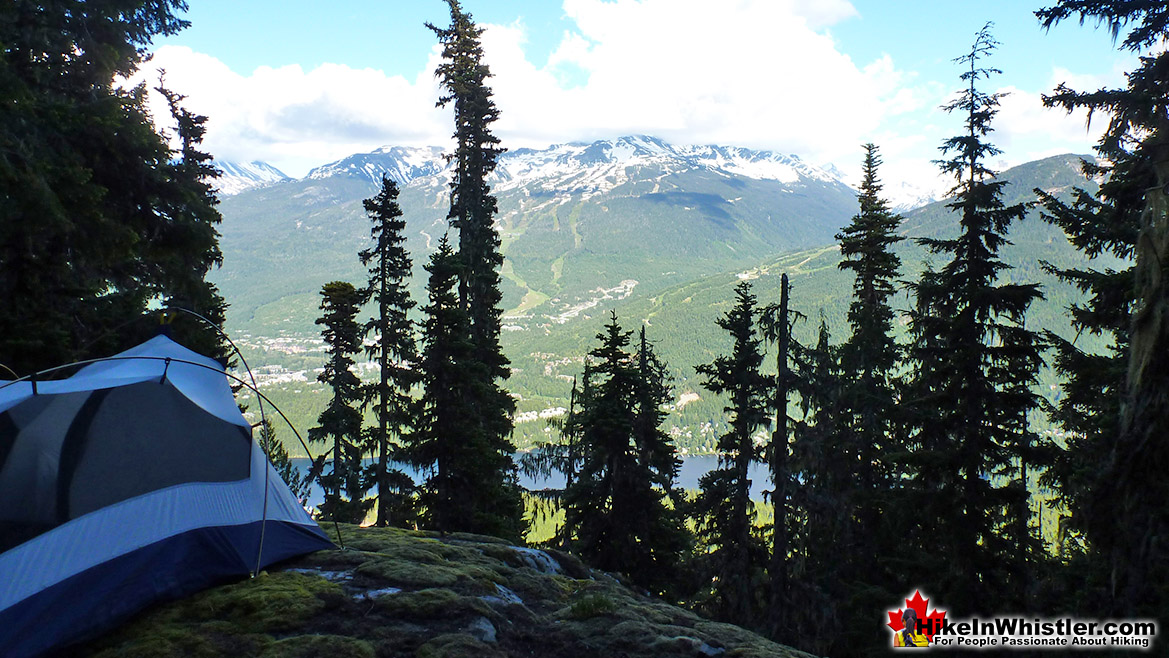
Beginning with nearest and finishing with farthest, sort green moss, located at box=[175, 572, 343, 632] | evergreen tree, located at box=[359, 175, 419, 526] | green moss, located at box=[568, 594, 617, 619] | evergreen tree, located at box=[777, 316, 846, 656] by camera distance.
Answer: green moss, located at box=[175, 572, 343, 632] → green moss, located at box=[568, 594, 617, 619] → evergreen tree, located at box=[777, 316, 846, 656] → evergreen tree, located at box=[359, 175, 419, 526]

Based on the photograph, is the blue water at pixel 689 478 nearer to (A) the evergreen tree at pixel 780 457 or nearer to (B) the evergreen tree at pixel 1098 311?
(A) the evergreen tree at pixel 780 457

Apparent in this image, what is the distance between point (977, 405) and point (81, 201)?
58.3 ft

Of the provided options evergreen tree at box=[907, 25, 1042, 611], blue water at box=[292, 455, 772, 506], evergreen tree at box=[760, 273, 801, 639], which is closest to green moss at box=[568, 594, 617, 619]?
evergreen tree at box=[907, 25, 1042, 611]

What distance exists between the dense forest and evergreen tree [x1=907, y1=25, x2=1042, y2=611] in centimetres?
6

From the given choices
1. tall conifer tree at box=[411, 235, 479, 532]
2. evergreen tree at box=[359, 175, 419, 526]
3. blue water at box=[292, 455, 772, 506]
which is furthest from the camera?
blue water at box=[292, 455, 772, 506]

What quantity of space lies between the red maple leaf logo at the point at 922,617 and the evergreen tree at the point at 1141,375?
2.89 m

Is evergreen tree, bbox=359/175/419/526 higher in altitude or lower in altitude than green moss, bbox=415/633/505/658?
higher

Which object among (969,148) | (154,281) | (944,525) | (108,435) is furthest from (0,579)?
(969,148)

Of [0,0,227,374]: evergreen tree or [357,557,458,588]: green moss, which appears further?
[0,0,227,374]: evergreen tree

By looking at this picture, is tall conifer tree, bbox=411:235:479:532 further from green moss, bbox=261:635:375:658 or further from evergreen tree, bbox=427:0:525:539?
green moss, bbox=261:635:375:658

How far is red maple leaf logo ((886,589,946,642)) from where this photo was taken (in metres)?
10.5

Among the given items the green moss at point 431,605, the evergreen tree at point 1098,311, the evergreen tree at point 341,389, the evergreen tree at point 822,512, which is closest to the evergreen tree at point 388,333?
the evergreen tree at point 341,389

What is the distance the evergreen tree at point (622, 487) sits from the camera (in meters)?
21.5

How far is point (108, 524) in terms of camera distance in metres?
6.42
